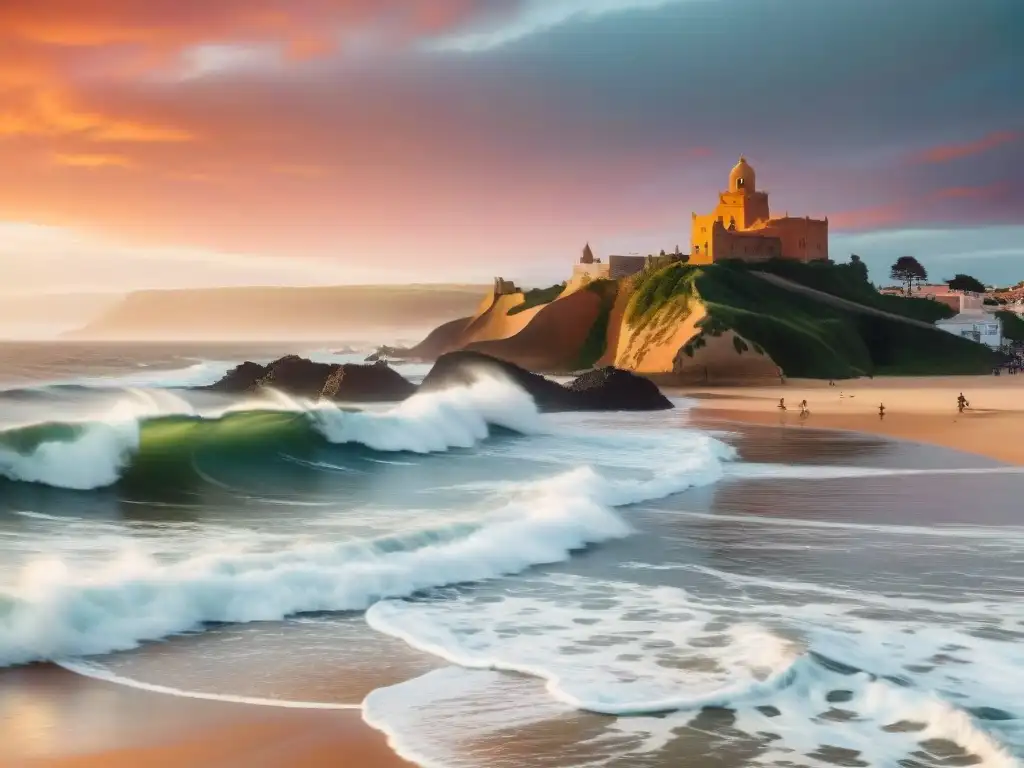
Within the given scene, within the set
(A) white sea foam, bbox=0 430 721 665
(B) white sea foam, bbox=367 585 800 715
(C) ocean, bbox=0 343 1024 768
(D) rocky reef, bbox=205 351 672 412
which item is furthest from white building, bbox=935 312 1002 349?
(B) white sea foam, bbox=367 585 800 715

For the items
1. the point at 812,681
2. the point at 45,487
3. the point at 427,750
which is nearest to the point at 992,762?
the point at 812,681

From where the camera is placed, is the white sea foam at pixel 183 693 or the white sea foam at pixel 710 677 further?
the white sea foam at pixel 183 693

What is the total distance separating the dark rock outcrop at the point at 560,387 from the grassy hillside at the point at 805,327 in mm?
26396

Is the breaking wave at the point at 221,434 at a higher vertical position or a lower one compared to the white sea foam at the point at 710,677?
higher

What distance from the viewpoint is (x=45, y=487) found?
1566 centimetres

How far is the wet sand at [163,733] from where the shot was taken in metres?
5.98

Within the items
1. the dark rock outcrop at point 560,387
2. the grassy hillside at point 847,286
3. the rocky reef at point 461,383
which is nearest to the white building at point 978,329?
the grassy hillside at point 847,286

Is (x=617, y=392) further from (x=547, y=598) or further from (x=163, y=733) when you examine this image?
(x=163, y=733)

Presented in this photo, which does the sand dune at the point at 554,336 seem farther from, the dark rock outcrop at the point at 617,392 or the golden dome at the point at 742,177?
the dark rock outcrop at the point at 617,392

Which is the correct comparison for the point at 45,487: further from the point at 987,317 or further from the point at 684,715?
the point at 987,317

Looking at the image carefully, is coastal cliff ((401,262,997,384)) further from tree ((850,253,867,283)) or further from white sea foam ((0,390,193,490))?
white sea foam ((0,390,193,490))

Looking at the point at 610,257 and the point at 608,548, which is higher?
the point at 610,257

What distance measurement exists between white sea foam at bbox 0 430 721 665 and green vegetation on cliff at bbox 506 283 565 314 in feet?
272

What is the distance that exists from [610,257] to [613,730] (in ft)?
287
